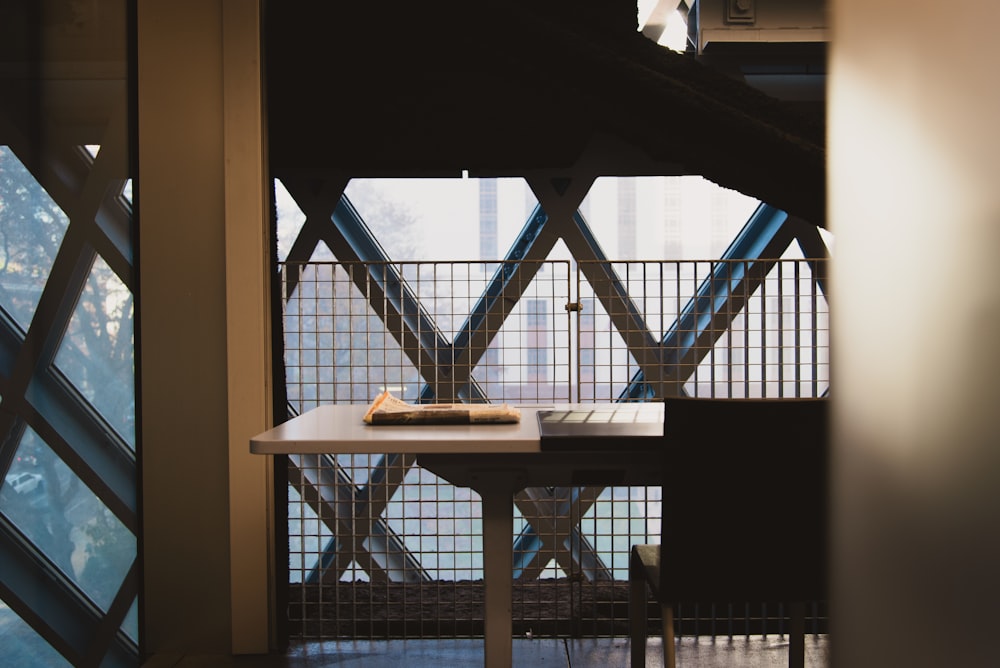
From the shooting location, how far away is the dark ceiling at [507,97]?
1.65 meters

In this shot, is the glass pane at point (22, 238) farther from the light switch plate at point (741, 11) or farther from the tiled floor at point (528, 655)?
the light switch plate at point (741, 11)

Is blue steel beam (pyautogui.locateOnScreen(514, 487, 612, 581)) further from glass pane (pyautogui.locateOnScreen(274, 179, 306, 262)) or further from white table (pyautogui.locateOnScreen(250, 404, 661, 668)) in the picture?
glass pane (pyautogui.locateOnScreen(274, 179, 306, 262))

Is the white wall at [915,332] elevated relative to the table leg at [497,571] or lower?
elevated

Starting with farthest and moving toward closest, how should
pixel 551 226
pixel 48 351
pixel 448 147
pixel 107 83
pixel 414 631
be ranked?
pixel 551 226 → pixel 414 631 → pixel 448 147 → pixel 107 83 → pixel 48 351

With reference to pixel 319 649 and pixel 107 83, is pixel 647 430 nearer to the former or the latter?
pixel 319 649

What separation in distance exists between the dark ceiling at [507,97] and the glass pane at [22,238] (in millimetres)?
797

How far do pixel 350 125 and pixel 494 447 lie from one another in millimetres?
1356

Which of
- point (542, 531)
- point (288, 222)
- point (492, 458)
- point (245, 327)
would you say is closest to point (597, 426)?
point (492, 458)

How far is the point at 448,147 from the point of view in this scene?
2410 mm

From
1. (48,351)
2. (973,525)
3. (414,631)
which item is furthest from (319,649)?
(973,525)

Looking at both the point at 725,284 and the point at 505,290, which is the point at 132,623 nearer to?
the point at 505,290

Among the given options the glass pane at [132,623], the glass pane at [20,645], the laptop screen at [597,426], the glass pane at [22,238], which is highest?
the glass pane at [22,238]

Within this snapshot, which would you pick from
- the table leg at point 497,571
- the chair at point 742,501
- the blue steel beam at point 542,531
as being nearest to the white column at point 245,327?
the table leg at point 497,571

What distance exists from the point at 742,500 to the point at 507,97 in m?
1.57
